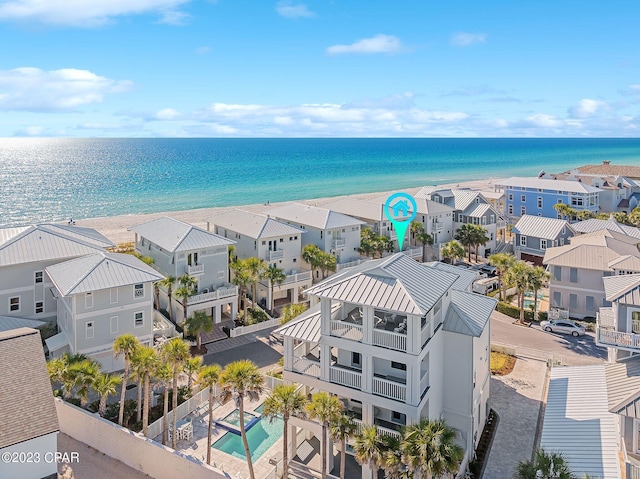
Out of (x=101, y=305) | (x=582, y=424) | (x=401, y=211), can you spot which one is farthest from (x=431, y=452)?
(x=401, y=211)

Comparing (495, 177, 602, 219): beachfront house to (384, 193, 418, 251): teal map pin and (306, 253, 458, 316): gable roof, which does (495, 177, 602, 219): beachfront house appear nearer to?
(384, 193, 418, 251): teal map pin

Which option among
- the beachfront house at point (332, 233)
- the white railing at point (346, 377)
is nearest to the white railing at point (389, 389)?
the white railing at point (346, 377)

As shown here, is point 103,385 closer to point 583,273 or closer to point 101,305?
point 101,305

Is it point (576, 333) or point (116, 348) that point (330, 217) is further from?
point (116, 348)

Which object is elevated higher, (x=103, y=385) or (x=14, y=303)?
(x=14, y=303)

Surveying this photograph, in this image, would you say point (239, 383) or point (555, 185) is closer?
point (239, 383)

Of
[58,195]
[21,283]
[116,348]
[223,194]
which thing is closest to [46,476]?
[116,348]
